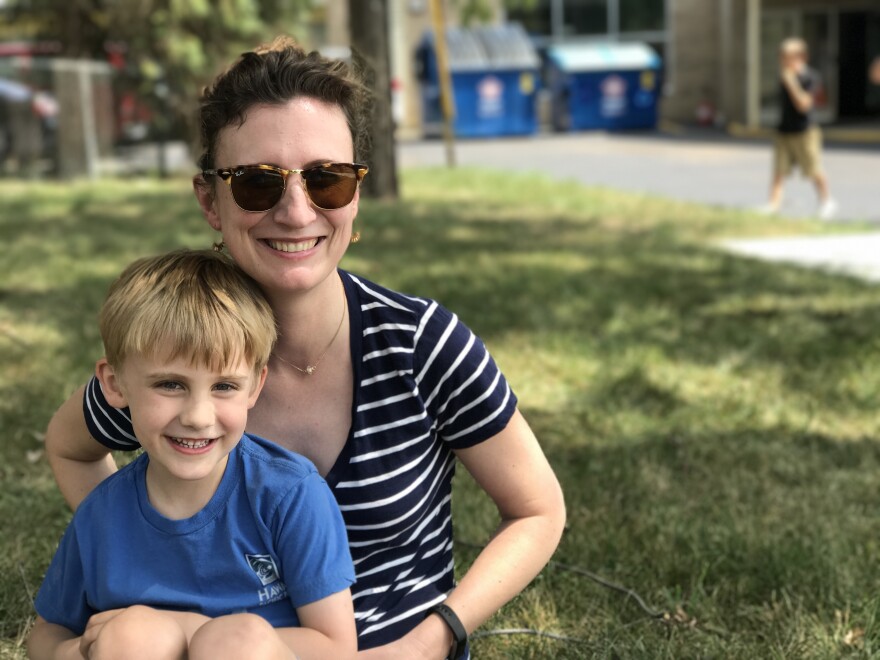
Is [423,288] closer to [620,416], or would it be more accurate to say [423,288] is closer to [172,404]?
[620,416]

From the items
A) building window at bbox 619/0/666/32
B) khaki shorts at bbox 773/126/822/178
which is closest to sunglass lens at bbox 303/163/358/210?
khaki shorts at bbox 773/126/822/178

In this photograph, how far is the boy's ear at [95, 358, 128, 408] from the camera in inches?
76.4

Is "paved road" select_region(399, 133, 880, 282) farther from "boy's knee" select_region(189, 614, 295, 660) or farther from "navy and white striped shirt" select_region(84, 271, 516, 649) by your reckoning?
"boy's knee" select_region(189, 614, 295, 660)

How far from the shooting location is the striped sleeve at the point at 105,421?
7.04ft

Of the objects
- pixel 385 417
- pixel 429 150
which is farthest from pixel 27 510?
pixel 429 150

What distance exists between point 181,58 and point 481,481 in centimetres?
1298

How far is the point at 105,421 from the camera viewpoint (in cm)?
217

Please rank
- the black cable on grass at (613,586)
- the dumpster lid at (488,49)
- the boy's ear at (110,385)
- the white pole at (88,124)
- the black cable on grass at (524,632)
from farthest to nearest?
1. the dumpster lid at (488,49)
2. the white pole at (88,124)
3. the black cable on grass at (613,586)
4. the black cable on grass at (524,632)
5. the boy's ear at (110,385)

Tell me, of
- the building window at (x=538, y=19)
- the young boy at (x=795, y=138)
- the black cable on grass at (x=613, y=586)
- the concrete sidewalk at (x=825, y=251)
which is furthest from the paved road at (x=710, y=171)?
the building window at (x=538, y=19)

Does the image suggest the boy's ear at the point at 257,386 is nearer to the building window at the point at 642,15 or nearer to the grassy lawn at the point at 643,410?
the grassy lawn at the point at 643,410

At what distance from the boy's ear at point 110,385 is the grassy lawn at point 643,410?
3.13 feet

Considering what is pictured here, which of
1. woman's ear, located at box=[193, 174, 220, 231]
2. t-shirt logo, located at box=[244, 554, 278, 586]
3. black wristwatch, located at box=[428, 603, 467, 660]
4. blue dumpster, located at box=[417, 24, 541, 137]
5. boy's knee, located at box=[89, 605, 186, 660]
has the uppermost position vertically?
blue dumpster, located at box=[417, 24, 541, 137]

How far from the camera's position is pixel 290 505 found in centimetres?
188

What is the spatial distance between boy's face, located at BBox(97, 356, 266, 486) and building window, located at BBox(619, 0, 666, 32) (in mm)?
28966
